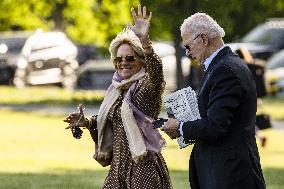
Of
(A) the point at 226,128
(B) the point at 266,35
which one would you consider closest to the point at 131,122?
(A) the point at 226,128

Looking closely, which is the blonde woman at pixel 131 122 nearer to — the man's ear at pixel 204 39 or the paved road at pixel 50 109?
the man's ear at pixel 204 39

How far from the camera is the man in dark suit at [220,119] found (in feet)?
22.5

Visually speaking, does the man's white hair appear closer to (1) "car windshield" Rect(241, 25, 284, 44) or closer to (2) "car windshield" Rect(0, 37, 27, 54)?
(1) "car windshield" Rect(241, 25, 284, 44)

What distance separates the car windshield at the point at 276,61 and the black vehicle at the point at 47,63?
7183mm

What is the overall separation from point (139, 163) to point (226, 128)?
167 centimetres

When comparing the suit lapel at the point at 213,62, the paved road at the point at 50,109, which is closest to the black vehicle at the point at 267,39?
the paved road at the point at 50,109

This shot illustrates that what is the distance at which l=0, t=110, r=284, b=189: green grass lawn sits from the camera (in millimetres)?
14094

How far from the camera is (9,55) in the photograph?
39719mm

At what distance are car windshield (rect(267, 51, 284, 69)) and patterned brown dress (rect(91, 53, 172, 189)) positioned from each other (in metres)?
24.1

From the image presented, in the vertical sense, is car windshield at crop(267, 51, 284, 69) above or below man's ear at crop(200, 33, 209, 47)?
below

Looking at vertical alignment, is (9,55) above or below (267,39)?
below

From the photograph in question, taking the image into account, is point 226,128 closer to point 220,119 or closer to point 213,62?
point 220,119

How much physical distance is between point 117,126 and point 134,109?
0.58 ft

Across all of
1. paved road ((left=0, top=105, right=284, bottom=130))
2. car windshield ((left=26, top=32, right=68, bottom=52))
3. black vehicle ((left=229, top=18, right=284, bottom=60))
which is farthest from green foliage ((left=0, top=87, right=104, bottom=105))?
black vehicle ((left=229, top=18, right=284, bottom=60))
